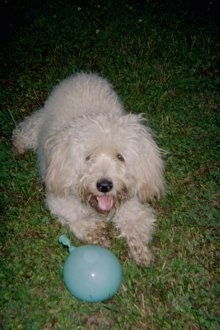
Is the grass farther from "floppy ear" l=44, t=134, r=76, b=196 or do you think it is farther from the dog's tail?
"floppy ear" l=44, t=134, r=76, b=196

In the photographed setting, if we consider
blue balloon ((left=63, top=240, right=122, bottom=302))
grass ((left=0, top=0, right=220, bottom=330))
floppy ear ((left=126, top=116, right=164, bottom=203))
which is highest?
floppy ear ((left=126, top=116, right=164, bottom=203))

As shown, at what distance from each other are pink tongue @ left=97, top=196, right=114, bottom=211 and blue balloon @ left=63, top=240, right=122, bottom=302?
548mm

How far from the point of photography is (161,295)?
4.01 m

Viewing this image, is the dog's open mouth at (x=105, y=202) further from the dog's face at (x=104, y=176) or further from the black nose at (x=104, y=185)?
the black nose at (x=104, y=185)

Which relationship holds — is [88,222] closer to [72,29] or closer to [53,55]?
[53,55]

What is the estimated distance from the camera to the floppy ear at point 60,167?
420 centimetres

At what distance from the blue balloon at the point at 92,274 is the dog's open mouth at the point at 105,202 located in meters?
0.55

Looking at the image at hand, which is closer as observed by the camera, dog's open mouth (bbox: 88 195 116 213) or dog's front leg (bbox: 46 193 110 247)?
dog's open mouth (bbox: 88 195 116 213)

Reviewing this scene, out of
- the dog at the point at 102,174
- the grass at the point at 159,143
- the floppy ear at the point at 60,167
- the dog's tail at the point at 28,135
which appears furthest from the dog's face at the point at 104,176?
the dog's tail at the point at 28,135

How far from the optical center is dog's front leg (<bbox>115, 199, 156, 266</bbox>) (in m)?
4.36

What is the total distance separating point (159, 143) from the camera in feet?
19.1

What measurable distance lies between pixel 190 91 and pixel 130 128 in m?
3.01

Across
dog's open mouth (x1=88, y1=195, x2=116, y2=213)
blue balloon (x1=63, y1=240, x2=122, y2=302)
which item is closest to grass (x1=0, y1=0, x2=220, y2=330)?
blue balloon (x1=63, y1=240, x2=122, y2=302)

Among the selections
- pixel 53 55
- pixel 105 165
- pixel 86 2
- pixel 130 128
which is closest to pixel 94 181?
pixel 105 165
